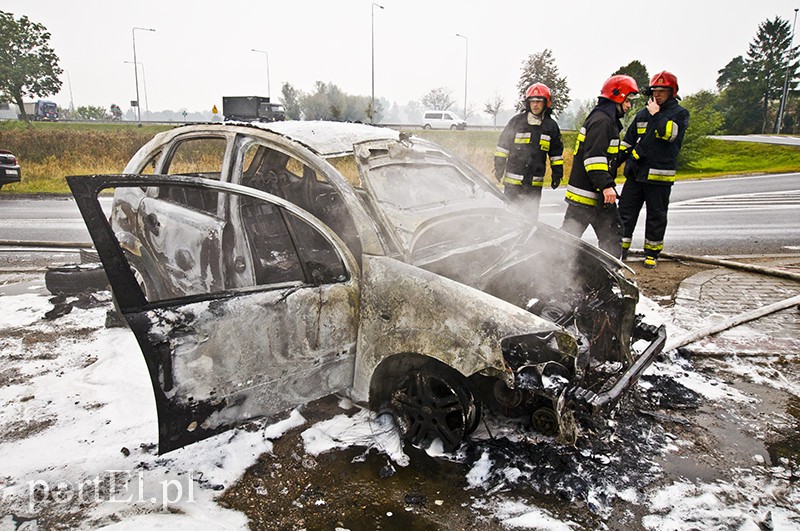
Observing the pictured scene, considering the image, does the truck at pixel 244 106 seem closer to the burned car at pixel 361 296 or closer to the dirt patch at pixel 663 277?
the dirt patch at pixel 663 277

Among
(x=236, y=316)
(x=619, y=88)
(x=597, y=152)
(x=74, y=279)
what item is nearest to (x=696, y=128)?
(x=619, y=88)

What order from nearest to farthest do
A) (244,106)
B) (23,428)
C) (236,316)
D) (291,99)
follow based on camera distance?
(236,316) → (23,428) → (244,106) → (291,99)

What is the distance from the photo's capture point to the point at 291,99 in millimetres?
53625

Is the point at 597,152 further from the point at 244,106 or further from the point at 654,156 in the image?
the point at 244,106

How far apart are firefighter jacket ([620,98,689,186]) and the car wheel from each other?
184 inches

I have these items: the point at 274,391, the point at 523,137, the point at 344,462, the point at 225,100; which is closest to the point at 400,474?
the point at 344,462

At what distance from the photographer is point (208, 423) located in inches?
99.4

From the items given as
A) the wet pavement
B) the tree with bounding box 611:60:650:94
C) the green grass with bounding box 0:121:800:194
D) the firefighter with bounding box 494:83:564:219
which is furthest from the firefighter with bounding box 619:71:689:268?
the tree with bounding box 611:60:650:94

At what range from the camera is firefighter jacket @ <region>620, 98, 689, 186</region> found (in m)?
5.84

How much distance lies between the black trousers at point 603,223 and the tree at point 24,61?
38.9 m

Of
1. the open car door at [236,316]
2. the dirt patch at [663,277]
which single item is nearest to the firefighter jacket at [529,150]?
the dirt patch at [663,277]

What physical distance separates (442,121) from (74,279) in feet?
105

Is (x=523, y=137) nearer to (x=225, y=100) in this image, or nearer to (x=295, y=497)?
(x=295, y=497)

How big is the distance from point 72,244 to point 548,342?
282 inches
